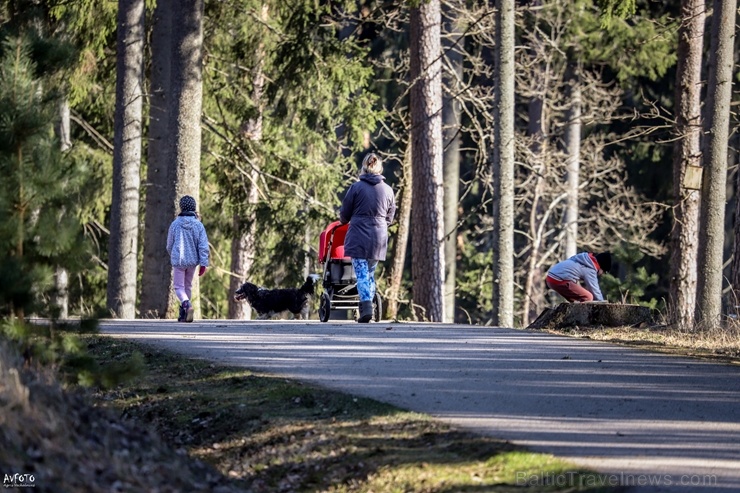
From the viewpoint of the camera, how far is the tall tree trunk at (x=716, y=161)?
18.2 m

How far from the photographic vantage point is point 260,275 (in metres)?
30.8

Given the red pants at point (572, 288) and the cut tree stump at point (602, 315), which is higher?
the red pants at point (572, 288)

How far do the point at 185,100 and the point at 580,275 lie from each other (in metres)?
7.39

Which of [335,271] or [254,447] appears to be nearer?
[254,447]

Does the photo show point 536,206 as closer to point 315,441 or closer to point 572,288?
point 572,288

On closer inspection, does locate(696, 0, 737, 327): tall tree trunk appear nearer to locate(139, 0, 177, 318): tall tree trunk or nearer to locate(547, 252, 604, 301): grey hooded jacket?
locate(547, 252, 604, 301): grey hooded jacket

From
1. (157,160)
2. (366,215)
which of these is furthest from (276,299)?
(157,160)

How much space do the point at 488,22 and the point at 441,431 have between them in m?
23.9

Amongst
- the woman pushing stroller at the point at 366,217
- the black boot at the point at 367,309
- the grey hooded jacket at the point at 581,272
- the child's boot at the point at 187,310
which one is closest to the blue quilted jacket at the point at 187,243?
the child's boot at the point at 187,310

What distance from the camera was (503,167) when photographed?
72.4ft

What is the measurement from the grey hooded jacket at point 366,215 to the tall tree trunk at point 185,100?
20.1ft

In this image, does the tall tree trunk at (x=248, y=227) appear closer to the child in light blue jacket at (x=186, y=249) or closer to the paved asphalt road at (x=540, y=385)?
the child in light blue jacket at (x=186, y=249)

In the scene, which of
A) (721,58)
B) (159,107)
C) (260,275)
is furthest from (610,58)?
(721,58)

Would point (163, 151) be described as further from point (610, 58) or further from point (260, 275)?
point (610, 58)
